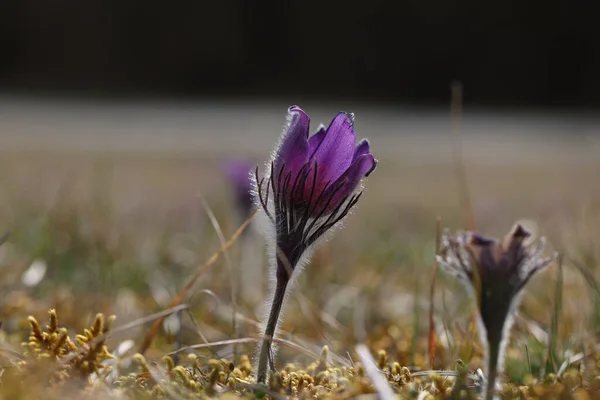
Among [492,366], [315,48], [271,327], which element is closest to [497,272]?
[492,366]

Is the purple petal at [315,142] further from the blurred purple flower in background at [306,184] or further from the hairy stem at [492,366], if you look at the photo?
the hairy stem at [492,366]

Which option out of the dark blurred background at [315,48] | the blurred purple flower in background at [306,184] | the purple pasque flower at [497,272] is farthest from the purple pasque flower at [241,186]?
the dark blurred background at [315,48]

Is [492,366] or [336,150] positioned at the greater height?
[336,150]

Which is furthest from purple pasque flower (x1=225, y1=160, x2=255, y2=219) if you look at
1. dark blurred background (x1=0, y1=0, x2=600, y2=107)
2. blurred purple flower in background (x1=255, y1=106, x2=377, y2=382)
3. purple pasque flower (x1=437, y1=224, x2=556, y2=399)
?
dark blurred background (x1=0, y1=0, x2=600, y2=107)

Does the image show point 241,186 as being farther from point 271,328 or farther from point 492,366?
point 492,366

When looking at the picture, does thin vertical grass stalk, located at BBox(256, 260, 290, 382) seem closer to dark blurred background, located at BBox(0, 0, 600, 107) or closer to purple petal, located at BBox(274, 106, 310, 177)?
purple petal, located at BBox(274, 106, 310, 177)
